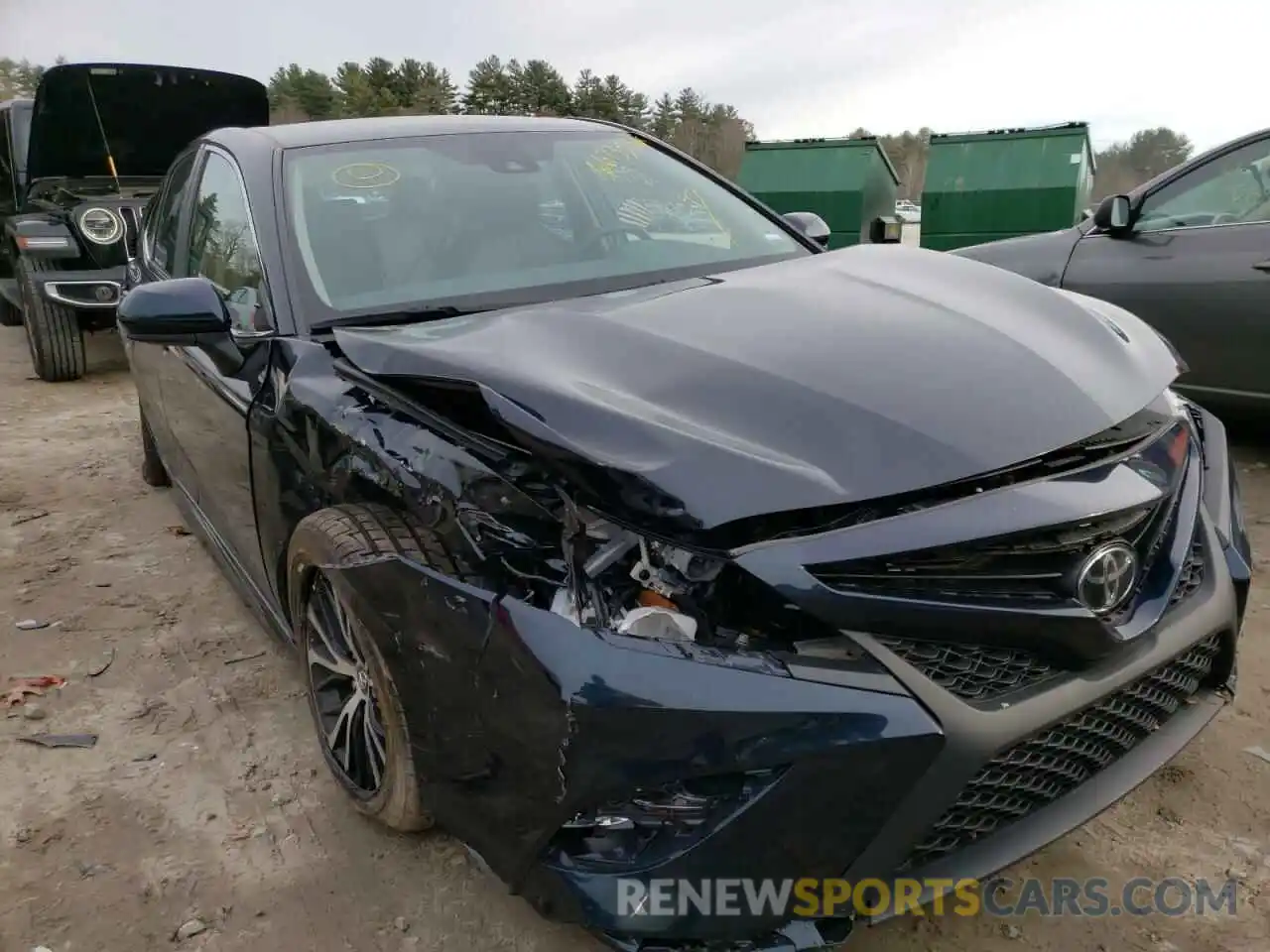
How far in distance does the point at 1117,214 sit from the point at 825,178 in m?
7.19

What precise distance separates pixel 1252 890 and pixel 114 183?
7.83 meters

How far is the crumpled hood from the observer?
4.98ft

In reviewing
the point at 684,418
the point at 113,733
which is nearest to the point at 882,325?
the point at 684,418

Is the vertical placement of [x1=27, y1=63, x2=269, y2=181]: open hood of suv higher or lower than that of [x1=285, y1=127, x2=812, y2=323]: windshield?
higher

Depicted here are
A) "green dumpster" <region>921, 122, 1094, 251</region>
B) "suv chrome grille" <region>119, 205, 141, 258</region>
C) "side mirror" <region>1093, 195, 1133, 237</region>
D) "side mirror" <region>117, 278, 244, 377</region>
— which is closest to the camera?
"side mirror" <region>117, 278, 244, 377</region>

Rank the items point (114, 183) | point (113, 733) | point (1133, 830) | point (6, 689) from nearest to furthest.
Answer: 1. point (1133, 830)
2. point (113, 733)
3. point (6, 689)
4. point (114, 183)

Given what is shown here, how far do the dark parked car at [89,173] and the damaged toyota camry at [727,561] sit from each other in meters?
4.86

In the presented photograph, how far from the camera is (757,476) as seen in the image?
4.87ft

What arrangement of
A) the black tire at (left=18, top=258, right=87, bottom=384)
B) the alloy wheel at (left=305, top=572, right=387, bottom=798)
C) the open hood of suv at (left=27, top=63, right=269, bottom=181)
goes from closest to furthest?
the alloy wheel at (left=305, top=572, right=387, bottom=798) < the open hood of suv at (left=27, top=63, right=269, bottom=181) < the black tire at (left=18, top=258, right=87, bottom=384)

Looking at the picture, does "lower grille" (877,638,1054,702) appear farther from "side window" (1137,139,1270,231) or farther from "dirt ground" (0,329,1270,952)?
"side window" (1137,139,1270,231)

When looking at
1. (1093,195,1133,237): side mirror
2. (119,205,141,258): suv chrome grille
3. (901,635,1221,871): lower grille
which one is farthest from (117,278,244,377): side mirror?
(119,205,141,258): suv chrome grille

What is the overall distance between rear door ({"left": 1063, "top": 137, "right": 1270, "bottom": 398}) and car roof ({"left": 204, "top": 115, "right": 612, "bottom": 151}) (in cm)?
264

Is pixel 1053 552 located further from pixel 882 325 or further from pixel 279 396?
pixel 279 396

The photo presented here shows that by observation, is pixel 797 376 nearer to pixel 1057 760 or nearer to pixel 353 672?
pixel 1057 760
